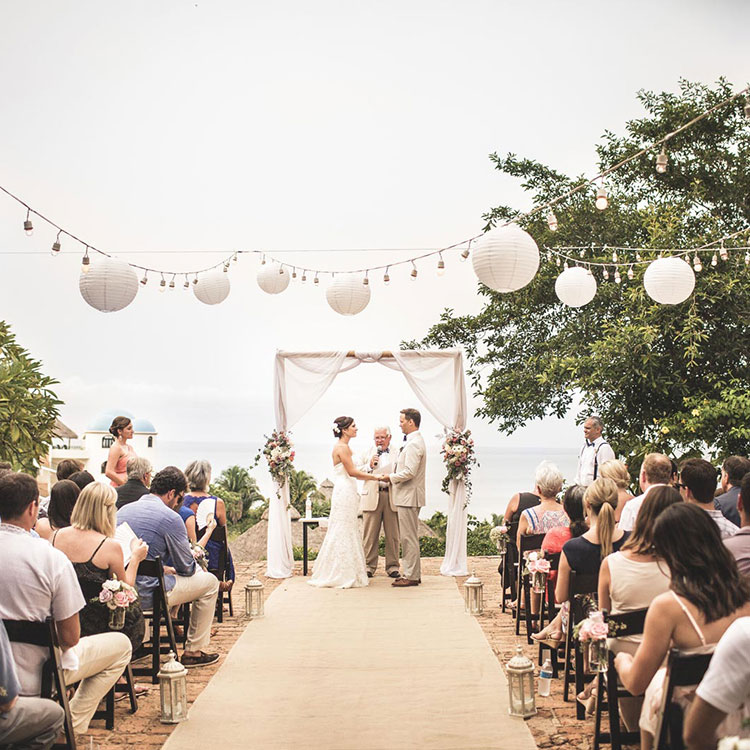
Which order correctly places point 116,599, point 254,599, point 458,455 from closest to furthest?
point 116,599 < point 254,599 < point 458,455

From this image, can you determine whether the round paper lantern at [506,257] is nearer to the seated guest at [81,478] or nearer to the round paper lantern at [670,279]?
the round paper lantern at [670,279]

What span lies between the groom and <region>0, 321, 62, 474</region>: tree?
3.37 m

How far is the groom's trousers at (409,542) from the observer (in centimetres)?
923

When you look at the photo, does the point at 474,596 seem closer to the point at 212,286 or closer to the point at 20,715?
the point at 212,286

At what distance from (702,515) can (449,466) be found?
6.80 meters

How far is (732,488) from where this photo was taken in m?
5.73

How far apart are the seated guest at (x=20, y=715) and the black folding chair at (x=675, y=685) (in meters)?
2.09

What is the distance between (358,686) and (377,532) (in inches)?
182

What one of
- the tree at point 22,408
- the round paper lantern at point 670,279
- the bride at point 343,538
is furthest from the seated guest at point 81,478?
the round paper lantern at point 670,279

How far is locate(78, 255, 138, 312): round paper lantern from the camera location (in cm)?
687

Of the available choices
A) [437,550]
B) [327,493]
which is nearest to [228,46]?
[327,493]

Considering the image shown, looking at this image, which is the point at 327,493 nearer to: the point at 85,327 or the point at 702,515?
the point at 702,515

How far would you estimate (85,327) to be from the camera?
33.9 meters

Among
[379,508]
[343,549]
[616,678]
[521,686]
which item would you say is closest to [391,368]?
[379,508]
